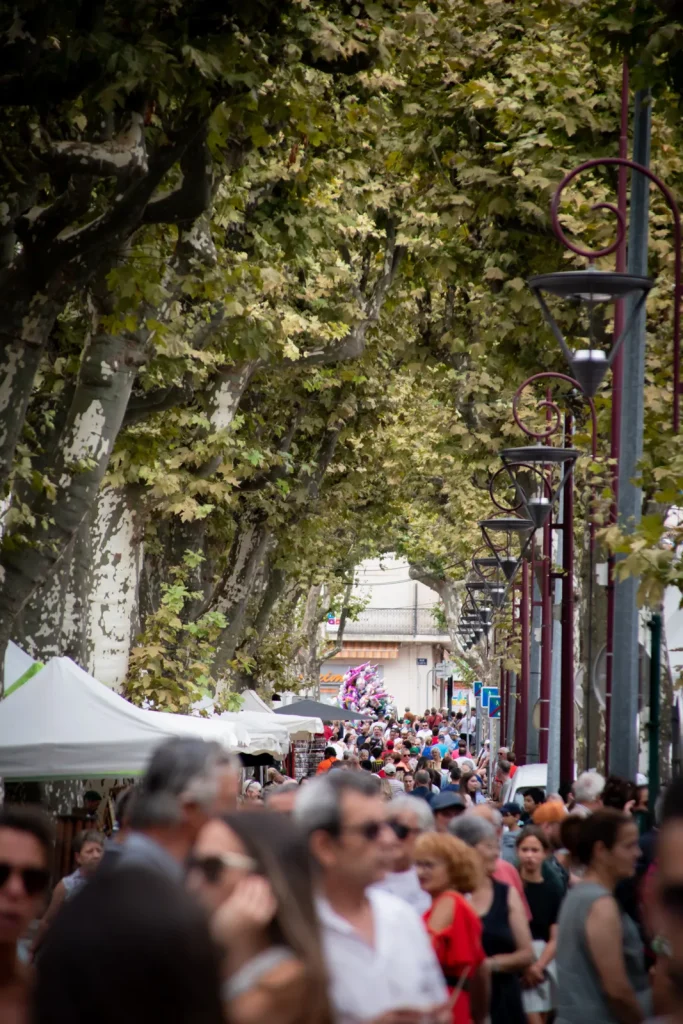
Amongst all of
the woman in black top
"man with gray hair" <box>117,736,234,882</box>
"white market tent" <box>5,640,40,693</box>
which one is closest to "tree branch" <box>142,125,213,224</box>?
the woman in black top

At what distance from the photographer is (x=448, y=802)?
1049 cm

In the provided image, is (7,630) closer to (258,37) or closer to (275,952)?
(258,37)

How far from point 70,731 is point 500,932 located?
7.05 m

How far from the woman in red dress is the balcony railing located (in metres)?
107

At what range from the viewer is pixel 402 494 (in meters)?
42.8

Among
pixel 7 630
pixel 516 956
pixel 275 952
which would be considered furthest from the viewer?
pixel 7 630

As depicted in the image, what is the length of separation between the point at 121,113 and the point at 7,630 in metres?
4.56

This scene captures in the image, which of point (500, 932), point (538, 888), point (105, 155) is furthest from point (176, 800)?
point (105, 155)

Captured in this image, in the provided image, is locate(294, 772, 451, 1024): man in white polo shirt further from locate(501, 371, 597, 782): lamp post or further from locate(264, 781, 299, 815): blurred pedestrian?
locate(501, 371, 597, 782): lamp post

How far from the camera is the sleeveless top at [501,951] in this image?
7527mm

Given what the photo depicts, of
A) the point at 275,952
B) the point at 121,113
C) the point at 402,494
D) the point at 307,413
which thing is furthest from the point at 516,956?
the point at 402,494

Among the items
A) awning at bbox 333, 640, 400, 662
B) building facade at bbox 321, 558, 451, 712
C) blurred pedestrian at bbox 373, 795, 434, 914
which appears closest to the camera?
blurred pedestrian at bbox 373, 795, 434, 914

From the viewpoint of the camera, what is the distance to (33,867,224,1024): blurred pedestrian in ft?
6.77

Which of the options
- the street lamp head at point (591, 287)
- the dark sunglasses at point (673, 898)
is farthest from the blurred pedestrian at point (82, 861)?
the dark sunglasses at point (673, 898)
